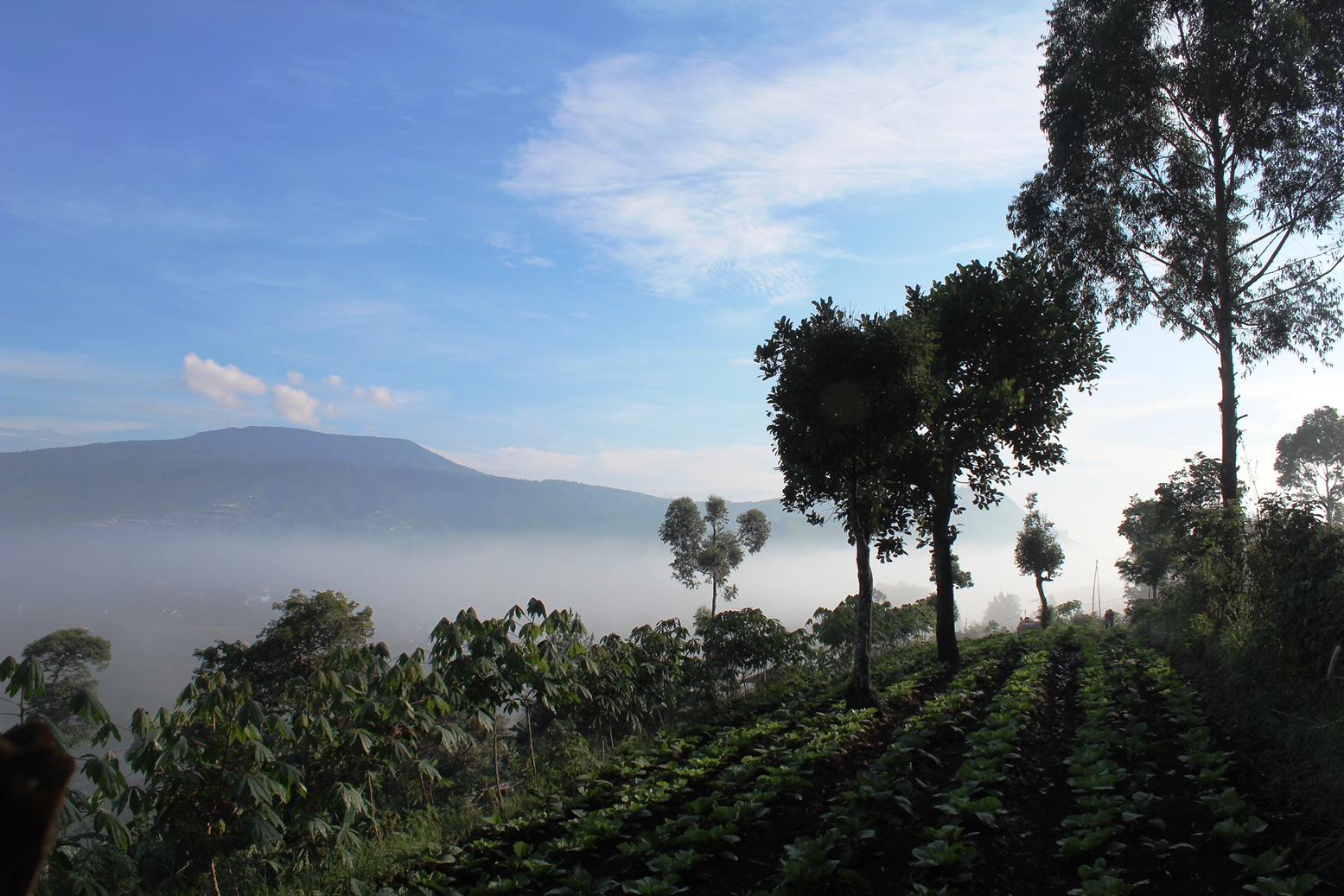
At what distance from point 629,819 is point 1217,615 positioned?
13.8m

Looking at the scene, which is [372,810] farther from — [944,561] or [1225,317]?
[1225,317]

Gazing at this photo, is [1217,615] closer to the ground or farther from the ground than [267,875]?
farther from the ground

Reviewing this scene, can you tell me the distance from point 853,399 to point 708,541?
1828 inches

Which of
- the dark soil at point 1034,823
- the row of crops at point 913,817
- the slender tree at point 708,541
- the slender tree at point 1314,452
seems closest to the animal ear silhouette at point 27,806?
the row of crops at point 913,817

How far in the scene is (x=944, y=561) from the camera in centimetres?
1958

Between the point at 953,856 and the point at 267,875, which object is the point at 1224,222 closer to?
A: the point at 953,856

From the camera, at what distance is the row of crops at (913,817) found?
571 cm

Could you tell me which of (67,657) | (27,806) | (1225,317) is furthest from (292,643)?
(1225,317)

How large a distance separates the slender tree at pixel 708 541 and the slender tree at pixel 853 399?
42.8 meters

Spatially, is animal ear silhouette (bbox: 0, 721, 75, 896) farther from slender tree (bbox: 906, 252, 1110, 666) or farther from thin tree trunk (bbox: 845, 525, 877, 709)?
slender tree (bbox: 906, 252, 1110, 666)

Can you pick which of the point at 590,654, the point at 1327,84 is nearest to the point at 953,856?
the point at 590,654

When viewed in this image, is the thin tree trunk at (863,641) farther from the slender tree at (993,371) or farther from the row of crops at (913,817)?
the slender tree at (993,371)

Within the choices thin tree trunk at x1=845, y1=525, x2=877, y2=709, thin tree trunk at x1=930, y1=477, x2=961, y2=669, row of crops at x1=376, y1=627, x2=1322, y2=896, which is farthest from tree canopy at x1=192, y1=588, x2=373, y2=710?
row of crops at x1=376, y1=627, x2=1322, y2=896

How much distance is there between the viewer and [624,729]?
2025 cm
